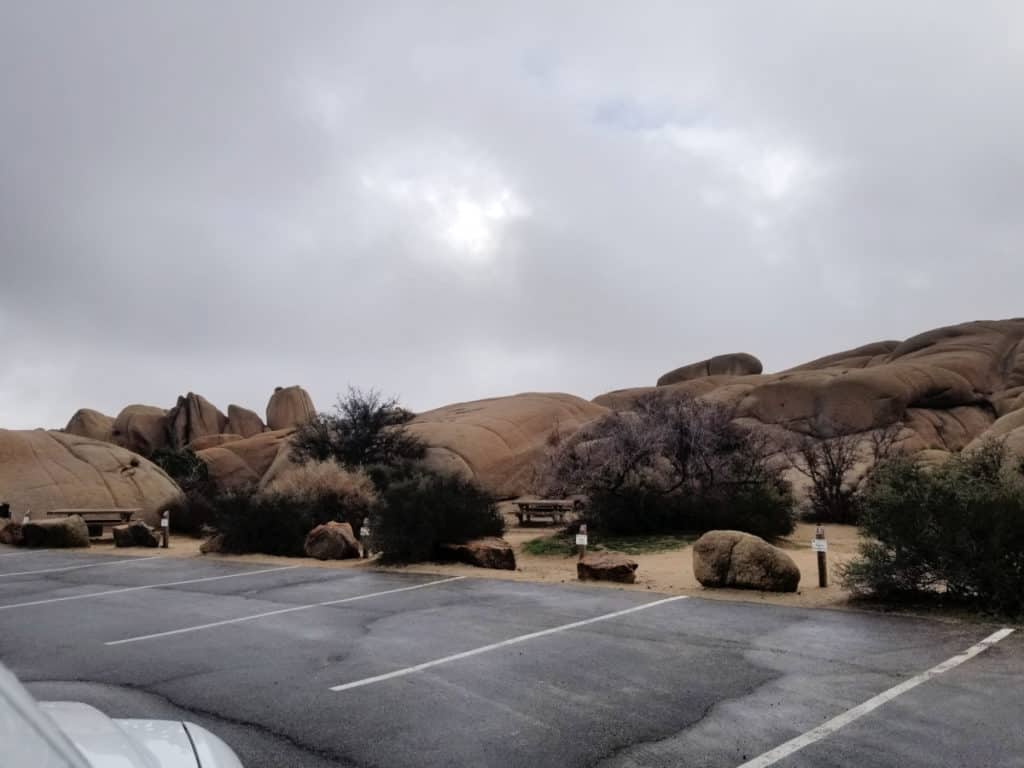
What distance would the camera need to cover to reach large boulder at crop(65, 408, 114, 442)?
60.9 metres

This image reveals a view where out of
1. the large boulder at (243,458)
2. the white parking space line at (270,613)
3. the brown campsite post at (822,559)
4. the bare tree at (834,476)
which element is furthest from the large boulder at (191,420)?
the brown campsite post at (822,559)

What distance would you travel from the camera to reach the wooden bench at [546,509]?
77.5 feet

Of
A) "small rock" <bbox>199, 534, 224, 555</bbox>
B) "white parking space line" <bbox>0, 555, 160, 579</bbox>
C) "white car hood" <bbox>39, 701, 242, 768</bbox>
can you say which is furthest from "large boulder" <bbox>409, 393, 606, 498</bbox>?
"white car hood" <bbox>39, 701, 242, 768</bbox>

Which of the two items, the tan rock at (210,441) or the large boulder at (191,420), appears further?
the large boulder at (191,420)

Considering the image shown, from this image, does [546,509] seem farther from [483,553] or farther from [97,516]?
[97,516]

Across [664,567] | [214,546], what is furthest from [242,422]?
[664,567]

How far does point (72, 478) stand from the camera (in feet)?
98.1

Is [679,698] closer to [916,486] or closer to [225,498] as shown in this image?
[916,486]

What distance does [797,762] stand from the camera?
4668 millimetres

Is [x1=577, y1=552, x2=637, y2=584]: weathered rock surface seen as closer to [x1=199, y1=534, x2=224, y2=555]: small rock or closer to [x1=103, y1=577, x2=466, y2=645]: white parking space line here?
[x1=103, y1=577, x2=466, y2=645]: white parking space line

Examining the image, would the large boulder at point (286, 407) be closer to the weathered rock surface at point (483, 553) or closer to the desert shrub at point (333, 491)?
the desert shrub at point (333, 491)

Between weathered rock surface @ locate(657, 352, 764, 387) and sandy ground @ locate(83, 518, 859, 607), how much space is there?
140 feet

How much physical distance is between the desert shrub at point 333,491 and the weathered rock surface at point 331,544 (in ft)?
10.8

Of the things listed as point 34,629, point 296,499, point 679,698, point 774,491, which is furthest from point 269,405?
point 679,698
